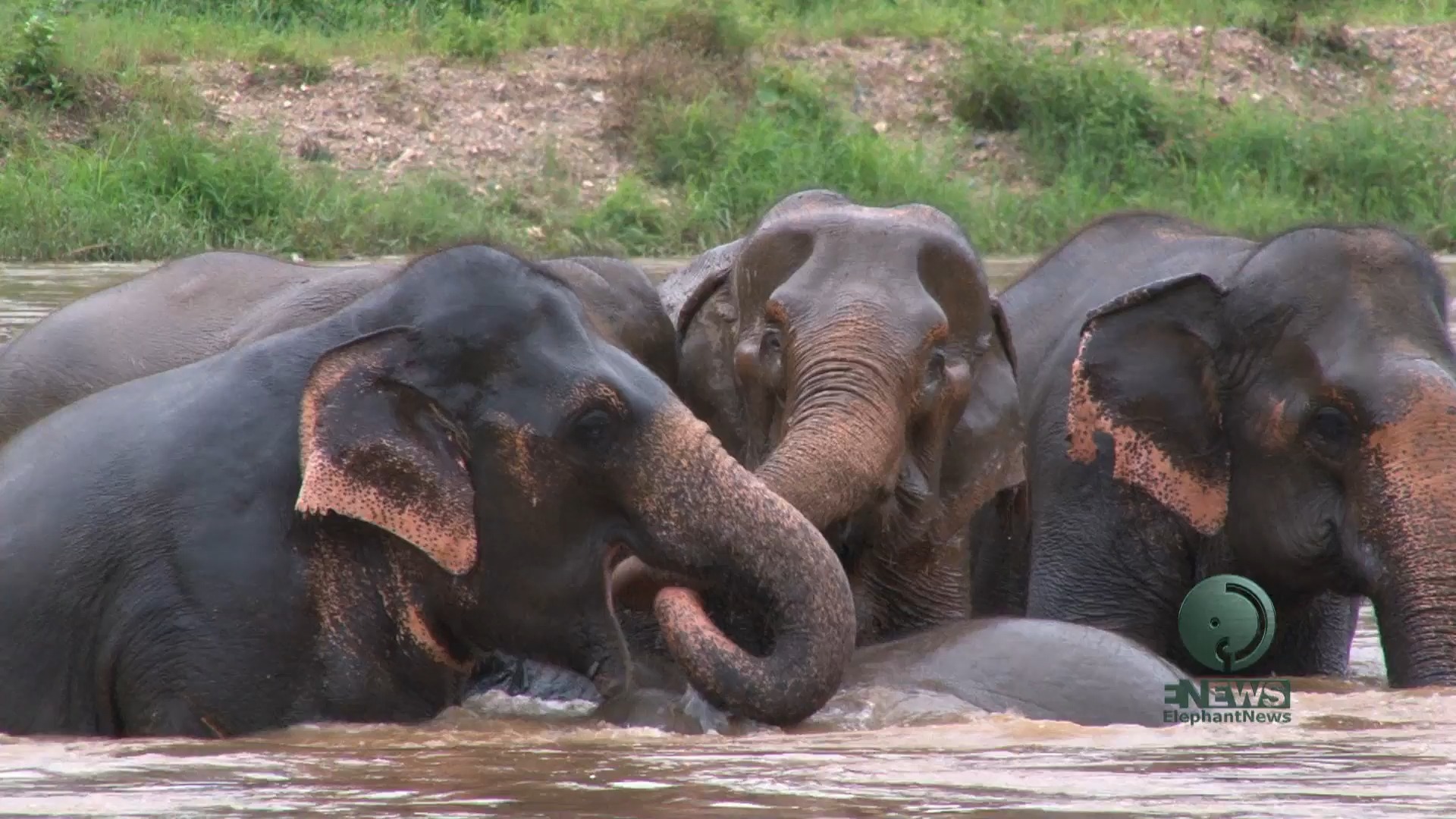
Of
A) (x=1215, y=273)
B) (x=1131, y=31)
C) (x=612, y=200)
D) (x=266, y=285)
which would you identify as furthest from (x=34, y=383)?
(x=1131, y=31)

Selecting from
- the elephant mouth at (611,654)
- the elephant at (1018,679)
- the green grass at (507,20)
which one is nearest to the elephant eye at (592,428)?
the elephant mouth at (611,654)

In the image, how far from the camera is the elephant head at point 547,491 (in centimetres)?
498

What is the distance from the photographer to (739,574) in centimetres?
502

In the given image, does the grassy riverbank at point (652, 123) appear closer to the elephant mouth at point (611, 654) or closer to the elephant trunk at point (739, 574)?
the elephant mouth at point (611, 654)

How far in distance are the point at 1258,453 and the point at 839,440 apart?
1.16 meters

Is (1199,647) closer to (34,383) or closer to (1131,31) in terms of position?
(34,383)

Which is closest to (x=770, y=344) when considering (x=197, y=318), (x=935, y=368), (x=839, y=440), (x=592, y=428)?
(x=935, y=368)

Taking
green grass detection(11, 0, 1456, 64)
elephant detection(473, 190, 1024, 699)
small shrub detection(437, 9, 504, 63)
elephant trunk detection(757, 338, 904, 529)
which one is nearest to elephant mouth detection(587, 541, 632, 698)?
elephant detection(473, 190, 1024, 699)

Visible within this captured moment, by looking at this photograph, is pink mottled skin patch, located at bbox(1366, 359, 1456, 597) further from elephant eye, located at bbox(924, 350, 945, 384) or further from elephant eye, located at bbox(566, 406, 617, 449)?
elephant eye, located at bbox(566, 406, 617, 449)

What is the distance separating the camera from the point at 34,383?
7473 millimetres

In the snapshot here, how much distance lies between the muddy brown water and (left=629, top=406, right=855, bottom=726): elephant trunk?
11 centimetres

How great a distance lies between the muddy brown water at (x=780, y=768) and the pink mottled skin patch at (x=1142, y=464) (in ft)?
3.70

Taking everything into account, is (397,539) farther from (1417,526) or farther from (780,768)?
(1417,526)

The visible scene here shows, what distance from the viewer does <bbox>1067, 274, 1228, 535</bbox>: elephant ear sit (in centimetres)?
666
